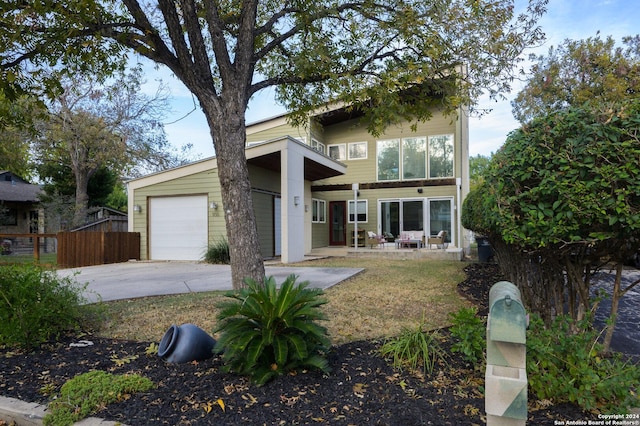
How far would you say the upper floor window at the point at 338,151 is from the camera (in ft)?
61.3

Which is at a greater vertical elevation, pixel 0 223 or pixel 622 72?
pixel 622 72

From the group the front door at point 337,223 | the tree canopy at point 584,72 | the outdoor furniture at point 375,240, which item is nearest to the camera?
the tree canopy at point 584,72

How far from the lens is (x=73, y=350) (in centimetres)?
391

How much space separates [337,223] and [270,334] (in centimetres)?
1620

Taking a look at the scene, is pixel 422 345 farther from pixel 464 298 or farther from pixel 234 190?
pixel 464 298

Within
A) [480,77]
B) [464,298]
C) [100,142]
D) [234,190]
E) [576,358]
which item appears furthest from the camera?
[100,142]

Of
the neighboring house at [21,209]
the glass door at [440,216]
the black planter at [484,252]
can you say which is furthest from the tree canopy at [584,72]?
the neighboring house at [21,209]

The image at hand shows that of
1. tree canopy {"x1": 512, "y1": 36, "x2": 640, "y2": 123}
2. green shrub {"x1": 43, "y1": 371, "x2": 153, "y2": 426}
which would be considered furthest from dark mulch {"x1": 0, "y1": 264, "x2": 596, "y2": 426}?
tree canopy {"x1": 512, "y1": 36, "x2": 640, "y2": 123}

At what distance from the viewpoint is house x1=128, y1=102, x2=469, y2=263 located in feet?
42.7

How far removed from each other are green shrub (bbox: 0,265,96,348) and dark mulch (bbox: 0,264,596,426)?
0.97ft

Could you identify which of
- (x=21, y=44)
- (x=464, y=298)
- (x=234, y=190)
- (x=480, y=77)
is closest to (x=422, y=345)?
(x=234, y=190)

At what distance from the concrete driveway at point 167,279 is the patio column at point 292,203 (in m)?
1.75

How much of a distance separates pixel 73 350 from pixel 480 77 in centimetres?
701

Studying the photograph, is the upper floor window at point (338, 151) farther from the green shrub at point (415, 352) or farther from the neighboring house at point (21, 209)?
the neighboring house at point (21, 209)
